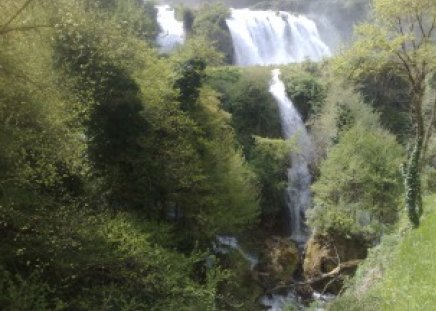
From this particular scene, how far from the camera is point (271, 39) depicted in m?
55.7

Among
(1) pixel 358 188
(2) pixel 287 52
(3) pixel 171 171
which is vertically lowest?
(1) pixel 358 188

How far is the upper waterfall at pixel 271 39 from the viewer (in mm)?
52969

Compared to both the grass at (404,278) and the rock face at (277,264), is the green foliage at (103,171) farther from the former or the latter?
the grass at (404,278)

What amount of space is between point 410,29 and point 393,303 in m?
14.0

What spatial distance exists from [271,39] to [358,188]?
110 ft

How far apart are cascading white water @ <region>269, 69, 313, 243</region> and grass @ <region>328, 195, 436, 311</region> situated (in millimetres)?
17397

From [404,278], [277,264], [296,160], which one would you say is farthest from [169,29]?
[404,278]

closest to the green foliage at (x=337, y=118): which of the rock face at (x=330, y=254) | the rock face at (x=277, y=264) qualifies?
the rock face at (x=330, y=254)

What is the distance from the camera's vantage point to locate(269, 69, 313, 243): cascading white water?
105 ft

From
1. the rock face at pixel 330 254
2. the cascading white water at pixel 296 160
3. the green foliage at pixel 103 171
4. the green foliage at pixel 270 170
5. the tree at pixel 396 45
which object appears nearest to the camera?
the green foliage at pixel 103 171

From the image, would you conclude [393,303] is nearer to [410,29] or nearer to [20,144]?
[20,144]

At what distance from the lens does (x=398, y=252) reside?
12.3m

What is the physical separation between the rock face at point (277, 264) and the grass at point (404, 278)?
37.1 feet

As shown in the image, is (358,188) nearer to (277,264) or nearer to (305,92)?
(277,264)
